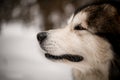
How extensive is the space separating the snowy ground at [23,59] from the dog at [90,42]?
0.38 ft

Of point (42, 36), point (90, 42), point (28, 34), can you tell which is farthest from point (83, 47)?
point (28, 34)

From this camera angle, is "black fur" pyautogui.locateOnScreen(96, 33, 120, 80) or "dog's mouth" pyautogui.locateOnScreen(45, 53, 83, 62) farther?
"dog's mouth" pyautogui.locateOnScreen(45, 53, 83, 62)

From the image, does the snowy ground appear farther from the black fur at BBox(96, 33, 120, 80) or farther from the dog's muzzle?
the black fur at BBox(96, 33, 120, 80)

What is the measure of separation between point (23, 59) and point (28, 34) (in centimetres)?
12

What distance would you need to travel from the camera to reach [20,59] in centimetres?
134

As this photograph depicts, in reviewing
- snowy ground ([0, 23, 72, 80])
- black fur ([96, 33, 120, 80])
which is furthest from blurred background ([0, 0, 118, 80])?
black fur ([96, 33, 120, 80])

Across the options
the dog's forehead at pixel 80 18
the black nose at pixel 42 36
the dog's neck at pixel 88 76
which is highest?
the dog's forehead at pixel 80 18

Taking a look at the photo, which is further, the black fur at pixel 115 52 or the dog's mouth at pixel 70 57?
the dog's mouth at pixel 70 57

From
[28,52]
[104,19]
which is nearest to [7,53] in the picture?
[28,52]

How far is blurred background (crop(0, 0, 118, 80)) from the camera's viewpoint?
1.24 metres

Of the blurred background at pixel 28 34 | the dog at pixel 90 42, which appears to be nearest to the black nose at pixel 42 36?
the dog at pixel 90 42

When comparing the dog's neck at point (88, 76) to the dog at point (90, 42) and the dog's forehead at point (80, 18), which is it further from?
the dog's forehead at point (80, 18)

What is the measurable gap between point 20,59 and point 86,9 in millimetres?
434

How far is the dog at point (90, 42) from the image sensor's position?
994mm
